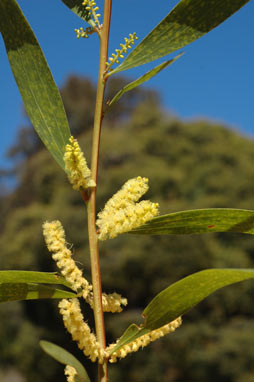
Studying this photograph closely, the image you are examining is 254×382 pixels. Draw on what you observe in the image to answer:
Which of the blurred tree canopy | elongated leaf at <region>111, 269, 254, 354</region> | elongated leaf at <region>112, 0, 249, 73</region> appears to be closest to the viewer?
elongated leaf at <region>111, 269, 254, 354</region>

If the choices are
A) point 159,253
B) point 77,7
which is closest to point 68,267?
point 77,7

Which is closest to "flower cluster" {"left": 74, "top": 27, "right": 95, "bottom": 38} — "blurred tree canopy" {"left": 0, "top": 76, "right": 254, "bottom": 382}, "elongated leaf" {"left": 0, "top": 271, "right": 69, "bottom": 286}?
"elongated leaf" {"left": 0, "top": 271, "right": 69, "bottom": 286}

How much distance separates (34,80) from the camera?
0.54m

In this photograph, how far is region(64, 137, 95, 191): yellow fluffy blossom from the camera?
1.51 feet

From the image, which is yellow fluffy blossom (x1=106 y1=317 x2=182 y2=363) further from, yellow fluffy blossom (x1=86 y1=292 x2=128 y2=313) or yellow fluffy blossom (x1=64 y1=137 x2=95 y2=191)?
yellow fluffy blossom (x1=64 y1=137 x2=95 y2=191)

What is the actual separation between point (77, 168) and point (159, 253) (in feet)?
35.0

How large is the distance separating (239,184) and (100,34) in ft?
42.4

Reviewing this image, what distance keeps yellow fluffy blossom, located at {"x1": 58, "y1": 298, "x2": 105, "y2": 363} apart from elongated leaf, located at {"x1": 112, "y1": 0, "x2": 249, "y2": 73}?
0.26m

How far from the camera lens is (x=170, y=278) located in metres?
10.8

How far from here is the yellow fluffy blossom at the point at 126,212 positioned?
1.50ft

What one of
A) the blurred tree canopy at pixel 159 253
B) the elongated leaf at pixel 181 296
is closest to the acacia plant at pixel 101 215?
the elongated leaf at pixel 181 296

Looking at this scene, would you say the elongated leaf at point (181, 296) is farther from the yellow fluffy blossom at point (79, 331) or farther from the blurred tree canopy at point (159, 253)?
the blurred tree canopy at point (159, 253)

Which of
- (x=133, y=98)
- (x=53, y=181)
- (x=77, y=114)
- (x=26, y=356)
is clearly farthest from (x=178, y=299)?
(x=133, y=98)

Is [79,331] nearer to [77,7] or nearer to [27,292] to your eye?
[27,292]
